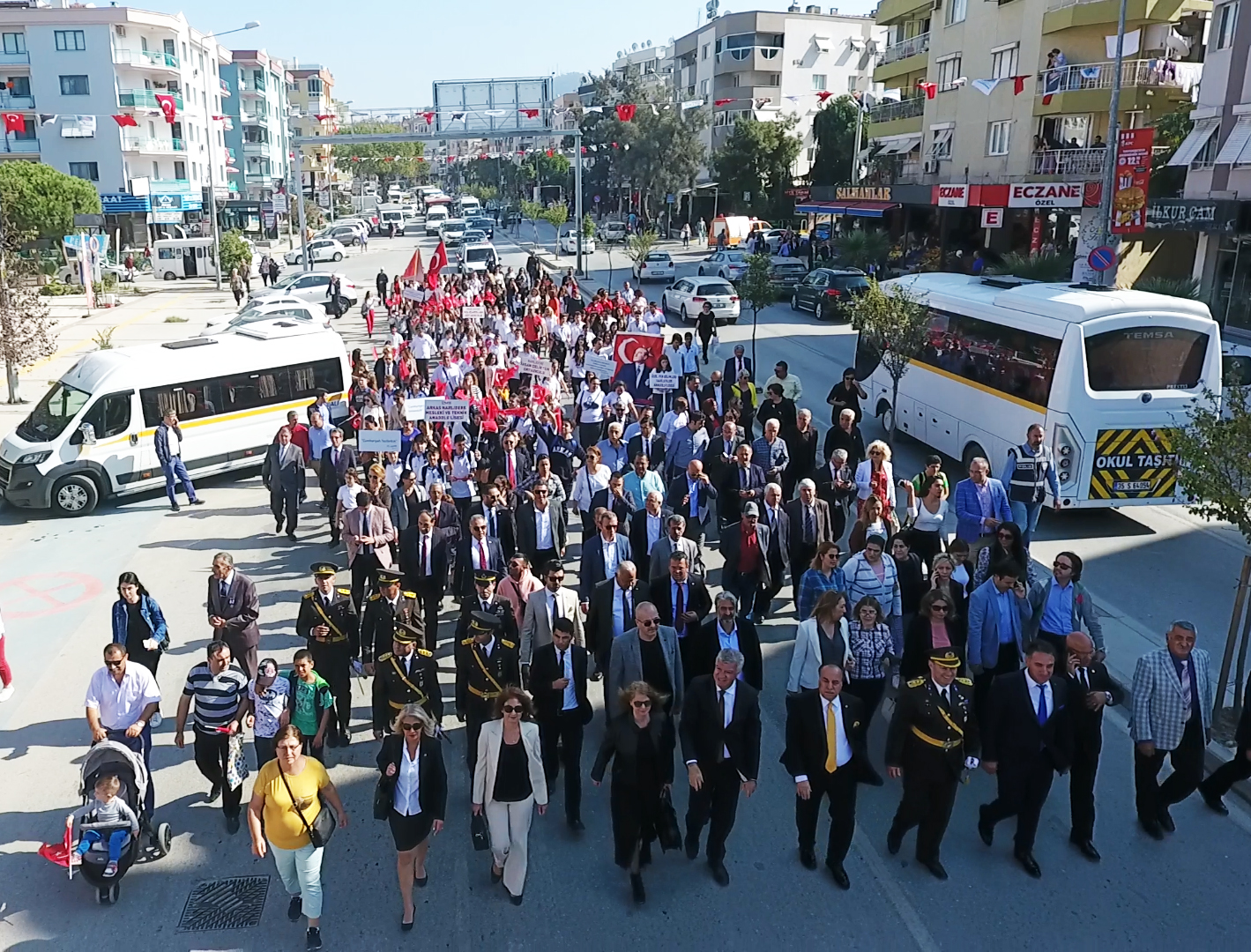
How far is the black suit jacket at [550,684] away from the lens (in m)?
7.14

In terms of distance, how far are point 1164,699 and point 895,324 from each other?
10096 mm

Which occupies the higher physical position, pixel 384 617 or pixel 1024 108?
pixel 1024 108

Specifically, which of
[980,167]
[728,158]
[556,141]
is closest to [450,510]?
[980,167]

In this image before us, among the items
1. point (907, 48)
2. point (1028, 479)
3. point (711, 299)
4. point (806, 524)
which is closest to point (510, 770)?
point (806, 524)

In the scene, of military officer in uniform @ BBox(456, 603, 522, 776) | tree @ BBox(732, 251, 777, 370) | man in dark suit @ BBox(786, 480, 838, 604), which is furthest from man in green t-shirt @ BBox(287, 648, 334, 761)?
tree @ BBox(732, 251, 777, 370)

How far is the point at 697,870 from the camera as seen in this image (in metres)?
6.84

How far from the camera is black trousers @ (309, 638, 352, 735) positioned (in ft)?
25.9

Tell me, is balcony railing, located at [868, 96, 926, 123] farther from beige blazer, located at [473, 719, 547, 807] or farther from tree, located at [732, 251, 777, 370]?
beige blazer, located at [473, 719, 547, 807]

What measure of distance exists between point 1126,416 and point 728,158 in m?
55.4

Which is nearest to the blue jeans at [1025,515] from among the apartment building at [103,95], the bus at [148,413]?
the bus at [148,413]

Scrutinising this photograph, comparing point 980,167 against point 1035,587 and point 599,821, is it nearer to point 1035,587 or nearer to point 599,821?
point 1035,587

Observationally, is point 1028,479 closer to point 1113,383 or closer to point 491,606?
point 1113,383

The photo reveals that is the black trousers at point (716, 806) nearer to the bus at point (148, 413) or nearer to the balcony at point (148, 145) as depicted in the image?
the bus at point (148, 413)

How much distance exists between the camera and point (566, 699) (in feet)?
23.5
